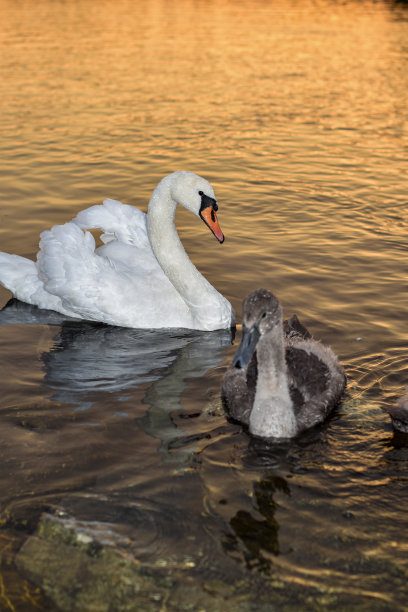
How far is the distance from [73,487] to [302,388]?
2192 millimetres

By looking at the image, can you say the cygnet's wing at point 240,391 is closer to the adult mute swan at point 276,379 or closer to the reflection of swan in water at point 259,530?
the adult mute swan at point 276,379

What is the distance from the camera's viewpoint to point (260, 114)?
1955cm

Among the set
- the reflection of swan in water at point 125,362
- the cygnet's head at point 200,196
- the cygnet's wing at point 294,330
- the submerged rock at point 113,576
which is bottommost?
the reflection of swan in water at point 125,362

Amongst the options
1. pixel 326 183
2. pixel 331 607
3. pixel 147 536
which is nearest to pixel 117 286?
pixel 147 536

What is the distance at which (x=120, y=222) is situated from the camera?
33.1 feet

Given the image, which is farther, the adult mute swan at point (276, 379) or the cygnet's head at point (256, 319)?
the adult mute swan at point (276, 379)

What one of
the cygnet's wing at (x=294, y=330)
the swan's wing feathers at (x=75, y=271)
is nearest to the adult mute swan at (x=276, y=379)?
the cygnet's wing at (x=294, y=330)

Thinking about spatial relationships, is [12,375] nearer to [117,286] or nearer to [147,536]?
[117,286]

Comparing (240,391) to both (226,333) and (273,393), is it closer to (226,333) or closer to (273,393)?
(273,393)

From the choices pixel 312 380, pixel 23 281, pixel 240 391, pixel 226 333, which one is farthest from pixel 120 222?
pixel 312 380

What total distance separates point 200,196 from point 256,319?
287 centimetres

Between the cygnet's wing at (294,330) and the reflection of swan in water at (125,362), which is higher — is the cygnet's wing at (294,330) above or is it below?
above

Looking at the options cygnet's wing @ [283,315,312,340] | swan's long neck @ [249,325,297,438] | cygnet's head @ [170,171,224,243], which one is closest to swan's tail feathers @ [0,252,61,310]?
cygnet's head @ [170,171,224,243]

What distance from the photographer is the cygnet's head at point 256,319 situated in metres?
6.50
